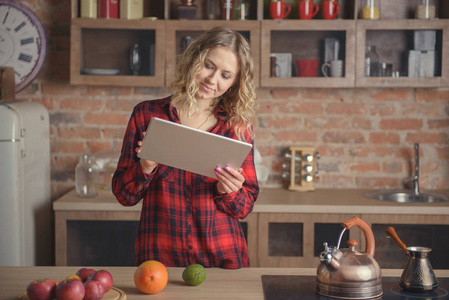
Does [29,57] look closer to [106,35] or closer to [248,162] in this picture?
[106,35]

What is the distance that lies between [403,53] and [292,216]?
3.73 ft

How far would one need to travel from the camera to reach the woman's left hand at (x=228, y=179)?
1.81 metres

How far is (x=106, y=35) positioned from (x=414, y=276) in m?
2.29

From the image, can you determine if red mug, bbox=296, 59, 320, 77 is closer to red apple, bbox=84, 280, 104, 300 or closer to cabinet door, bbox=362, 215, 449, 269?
cabinet door, bbox=362, 215, 449, 269

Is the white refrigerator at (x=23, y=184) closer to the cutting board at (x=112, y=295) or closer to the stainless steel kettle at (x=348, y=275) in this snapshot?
the cutting board at (x=112, y=295)

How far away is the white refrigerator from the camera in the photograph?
2936 mm

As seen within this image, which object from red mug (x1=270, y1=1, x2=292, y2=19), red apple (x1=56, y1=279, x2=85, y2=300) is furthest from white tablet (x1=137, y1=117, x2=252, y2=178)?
red mug (x1=270, y1=1, x2=292, y2=19)

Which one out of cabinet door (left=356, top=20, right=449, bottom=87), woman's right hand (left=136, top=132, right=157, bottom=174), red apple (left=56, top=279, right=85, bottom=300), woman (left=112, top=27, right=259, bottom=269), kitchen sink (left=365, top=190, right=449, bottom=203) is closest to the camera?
red apple (left=56, top=279, right=85, bottom=300)

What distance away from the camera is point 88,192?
324 cm

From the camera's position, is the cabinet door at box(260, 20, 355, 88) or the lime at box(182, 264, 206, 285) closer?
the lime at box(182, 264, 206, 285)

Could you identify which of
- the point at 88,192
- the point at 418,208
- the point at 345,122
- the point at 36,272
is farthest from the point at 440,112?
the point at 36,272

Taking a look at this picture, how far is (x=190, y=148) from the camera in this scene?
1.72 m

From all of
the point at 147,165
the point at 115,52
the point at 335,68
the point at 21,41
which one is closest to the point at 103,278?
the point at 147,165

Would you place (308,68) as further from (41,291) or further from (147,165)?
(41,291)
